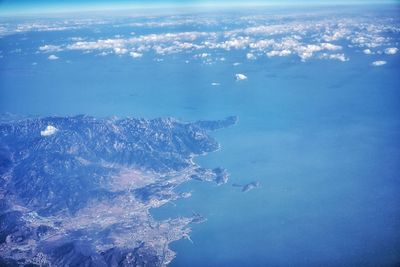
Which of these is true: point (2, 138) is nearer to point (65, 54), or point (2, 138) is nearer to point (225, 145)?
point (225, 145)

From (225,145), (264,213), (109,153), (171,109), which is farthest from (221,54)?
(264,213)

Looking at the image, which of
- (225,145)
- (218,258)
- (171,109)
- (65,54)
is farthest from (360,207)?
(65,54)

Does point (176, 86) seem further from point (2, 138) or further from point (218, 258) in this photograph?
point (218, 258)

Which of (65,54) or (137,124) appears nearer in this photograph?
(137,124)

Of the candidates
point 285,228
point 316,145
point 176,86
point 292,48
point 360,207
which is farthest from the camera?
point 292,48

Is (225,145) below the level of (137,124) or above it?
below

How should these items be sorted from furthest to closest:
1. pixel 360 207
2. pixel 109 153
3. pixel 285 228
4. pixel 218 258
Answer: pixel 109 153 < pixel 360 207 < pixel 285 228 < pixel 218 258
